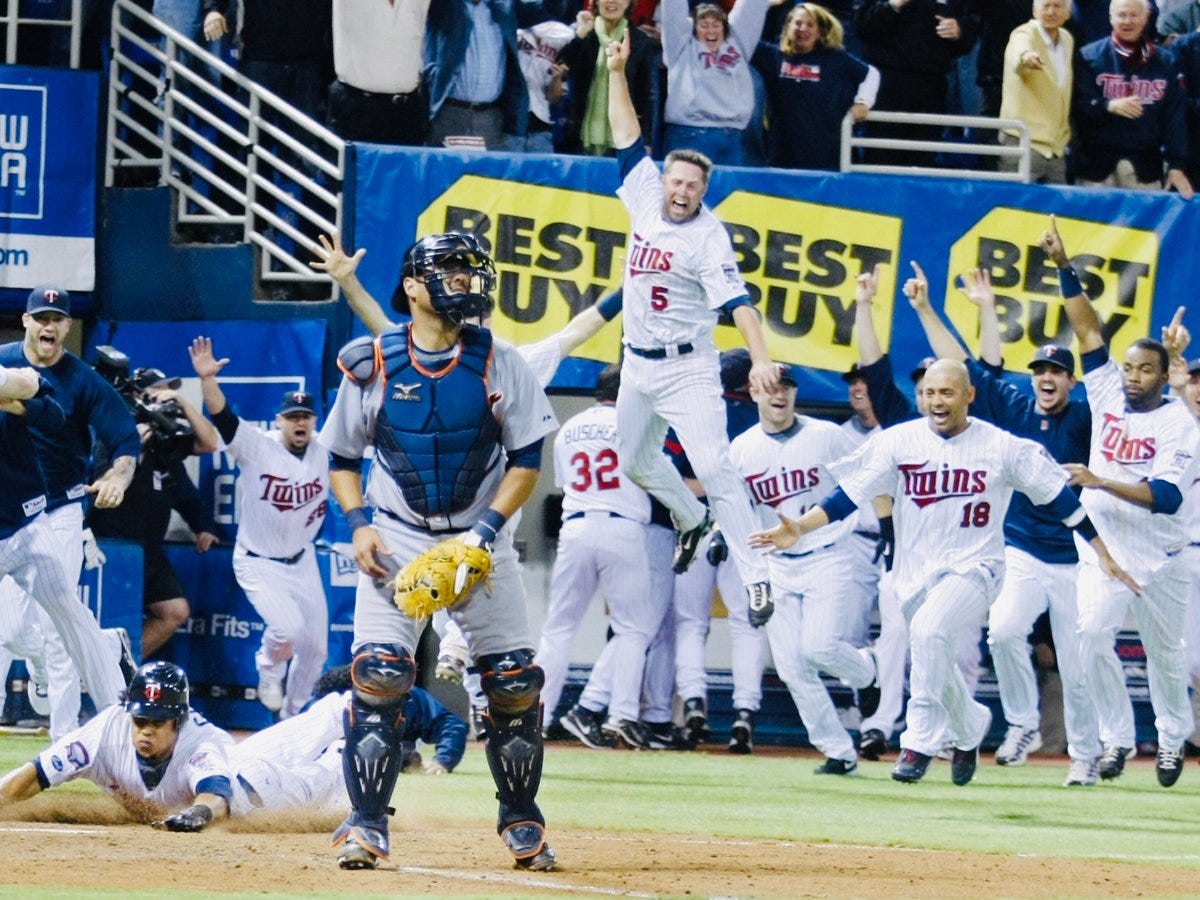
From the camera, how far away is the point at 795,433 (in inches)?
504

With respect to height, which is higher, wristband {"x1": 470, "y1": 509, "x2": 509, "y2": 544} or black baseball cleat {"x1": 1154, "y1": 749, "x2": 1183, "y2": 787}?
wristband {"x1": 470, "y1": 509, "x2": 509, "y2": 544}

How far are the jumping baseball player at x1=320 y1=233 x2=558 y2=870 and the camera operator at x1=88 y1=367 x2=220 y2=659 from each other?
6820 millimetres

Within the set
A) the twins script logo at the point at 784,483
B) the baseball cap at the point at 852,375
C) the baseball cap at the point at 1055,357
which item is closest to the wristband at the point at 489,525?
the twins script logo at the point at 784,483

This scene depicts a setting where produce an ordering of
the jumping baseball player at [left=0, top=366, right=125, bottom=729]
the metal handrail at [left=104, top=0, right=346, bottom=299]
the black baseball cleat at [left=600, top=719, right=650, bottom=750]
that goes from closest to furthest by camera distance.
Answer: the jumping baseball player at [left=0, top=366, right=125, bottom=729] → the black baseball cleat at [left=600, top=719, right=650, bottom=750] → the metal handrail at [left=104, top=0, right=346, bottom=299]

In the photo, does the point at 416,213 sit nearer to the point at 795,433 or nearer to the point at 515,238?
the point at 515,238

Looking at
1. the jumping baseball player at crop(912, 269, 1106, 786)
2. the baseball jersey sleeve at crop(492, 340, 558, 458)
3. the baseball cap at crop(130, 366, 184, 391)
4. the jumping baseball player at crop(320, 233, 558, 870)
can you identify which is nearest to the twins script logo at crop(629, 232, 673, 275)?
the jumping baseball player at crop(912, 269, 1106, 786)

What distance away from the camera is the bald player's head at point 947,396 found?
10.6 m

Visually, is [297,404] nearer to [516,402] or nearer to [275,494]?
[275,494]

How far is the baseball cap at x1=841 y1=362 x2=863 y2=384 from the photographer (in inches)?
540

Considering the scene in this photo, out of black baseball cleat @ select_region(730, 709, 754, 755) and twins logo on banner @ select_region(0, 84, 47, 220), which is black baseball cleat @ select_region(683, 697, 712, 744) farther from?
twins logo on banner @ select_region(0, 84, 47, 220)

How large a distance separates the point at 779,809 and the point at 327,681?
226 centimetres

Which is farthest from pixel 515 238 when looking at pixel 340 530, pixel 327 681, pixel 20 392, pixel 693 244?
pixel 20 392

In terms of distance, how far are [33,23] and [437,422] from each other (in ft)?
27.4

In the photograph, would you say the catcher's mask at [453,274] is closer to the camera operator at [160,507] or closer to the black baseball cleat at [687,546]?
the black baseball cleat at [687,546]
